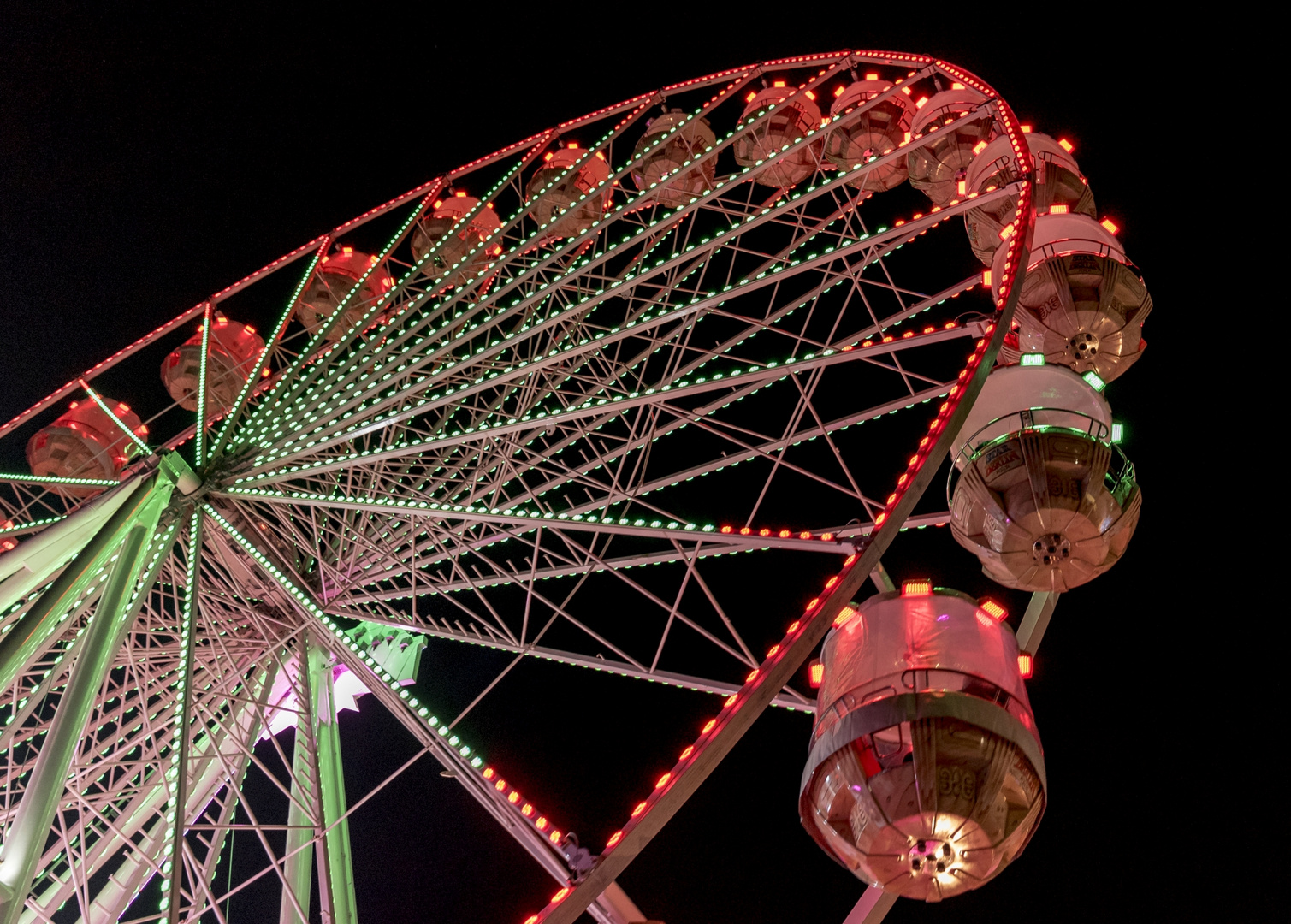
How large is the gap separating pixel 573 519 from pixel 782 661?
6.21ft

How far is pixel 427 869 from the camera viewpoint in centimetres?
1438

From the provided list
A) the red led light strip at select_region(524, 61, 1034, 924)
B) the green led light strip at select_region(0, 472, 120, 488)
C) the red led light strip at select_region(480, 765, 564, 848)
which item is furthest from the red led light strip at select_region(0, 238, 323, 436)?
the red led light strip at select_region(524, 61, 1034, 924)

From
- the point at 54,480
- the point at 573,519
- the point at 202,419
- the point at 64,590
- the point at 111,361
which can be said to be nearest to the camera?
the point at 64,590

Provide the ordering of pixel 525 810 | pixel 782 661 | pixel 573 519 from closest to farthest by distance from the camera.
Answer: pixel 782 661 → pixel 525 810 → pixel 573 519

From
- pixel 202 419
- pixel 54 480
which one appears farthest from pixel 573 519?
pixel 54 480

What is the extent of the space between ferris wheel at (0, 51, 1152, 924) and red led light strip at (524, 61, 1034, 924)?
15 millimetres

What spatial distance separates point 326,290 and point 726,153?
5393 mm

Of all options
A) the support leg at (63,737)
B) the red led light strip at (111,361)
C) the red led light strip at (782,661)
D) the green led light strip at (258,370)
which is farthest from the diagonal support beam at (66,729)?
the red led light strip at (111,361)

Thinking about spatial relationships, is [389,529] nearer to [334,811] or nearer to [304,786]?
[304,786]

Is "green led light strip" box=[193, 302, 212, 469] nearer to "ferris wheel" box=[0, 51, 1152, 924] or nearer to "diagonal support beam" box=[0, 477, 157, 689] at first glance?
"ferris wheel" box=[0, 51, 1152, 924]

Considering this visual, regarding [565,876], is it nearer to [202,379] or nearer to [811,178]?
[202,379]

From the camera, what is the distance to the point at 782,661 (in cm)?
421

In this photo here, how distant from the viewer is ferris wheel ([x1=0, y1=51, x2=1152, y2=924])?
473 cm

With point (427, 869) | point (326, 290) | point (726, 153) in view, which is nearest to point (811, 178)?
point (726, 153)
